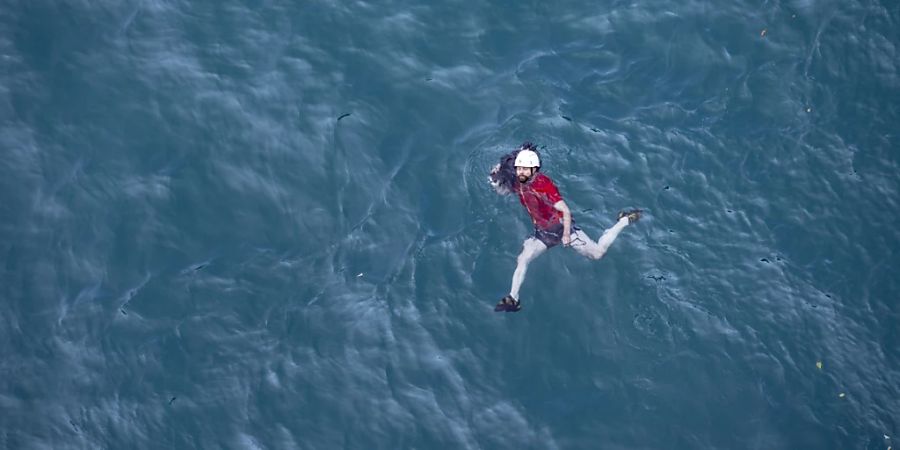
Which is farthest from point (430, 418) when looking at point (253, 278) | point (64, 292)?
point (64, 292)

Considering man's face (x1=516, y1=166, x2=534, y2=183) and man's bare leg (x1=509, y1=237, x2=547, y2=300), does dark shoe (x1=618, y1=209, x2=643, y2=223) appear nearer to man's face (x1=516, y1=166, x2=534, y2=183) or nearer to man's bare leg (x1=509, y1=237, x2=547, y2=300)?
man's bare leg (x1=509, y1=237, x2=547, y2=300)

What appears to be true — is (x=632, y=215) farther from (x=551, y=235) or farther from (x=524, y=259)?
(x=524, y=259)

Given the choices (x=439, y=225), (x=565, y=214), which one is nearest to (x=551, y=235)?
(x=565, y=214)


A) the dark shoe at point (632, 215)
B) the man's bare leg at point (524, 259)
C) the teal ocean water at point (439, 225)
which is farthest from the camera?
the dark shoe at point (632, 215)

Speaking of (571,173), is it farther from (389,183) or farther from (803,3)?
(803,3)

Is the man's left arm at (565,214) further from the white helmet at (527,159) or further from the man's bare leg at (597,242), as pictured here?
the white helmet at (527,159)

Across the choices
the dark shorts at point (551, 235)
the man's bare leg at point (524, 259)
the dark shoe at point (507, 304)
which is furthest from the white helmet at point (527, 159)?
the dark shoe at point (507, 304)

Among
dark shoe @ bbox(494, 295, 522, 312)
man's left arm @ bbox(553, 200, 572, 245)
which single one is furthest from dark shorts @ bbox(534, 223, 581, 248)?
dark shoe @ bbox(494, 295, 522, 312)
